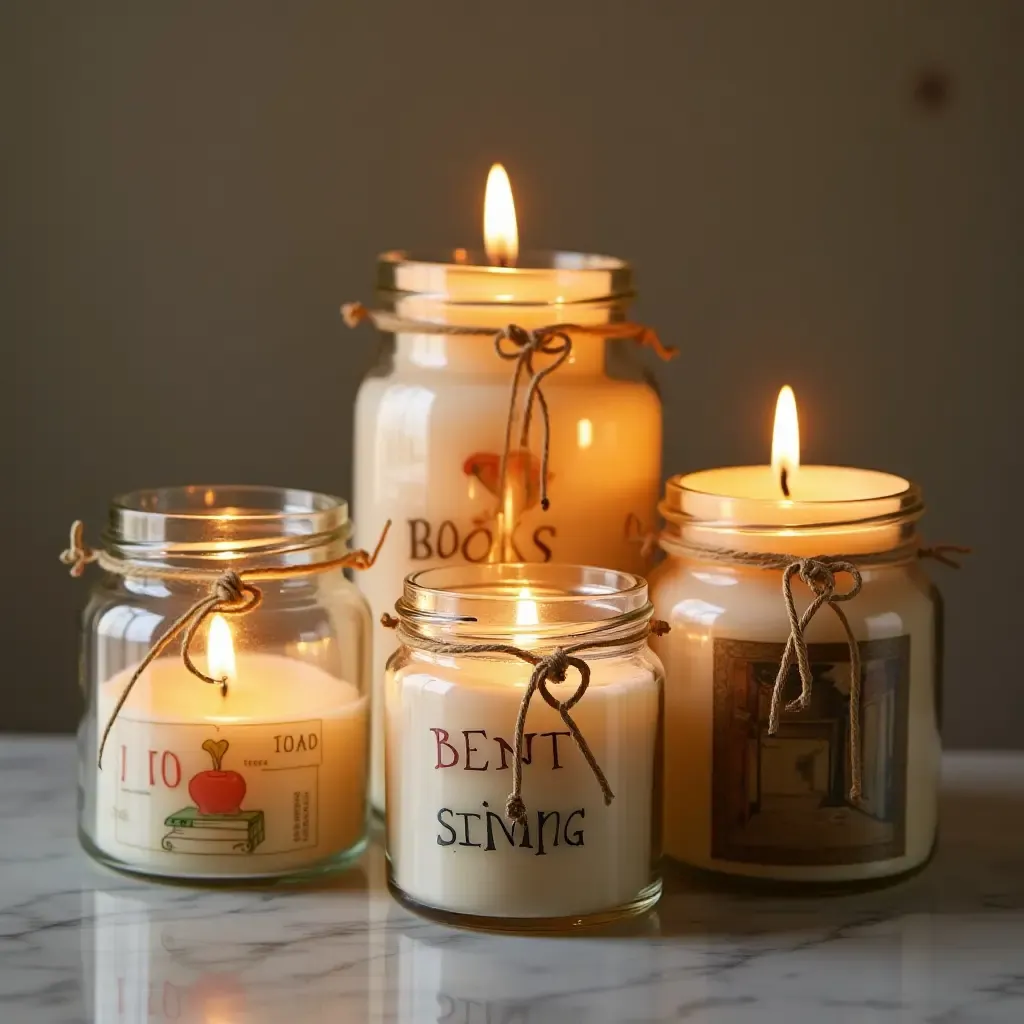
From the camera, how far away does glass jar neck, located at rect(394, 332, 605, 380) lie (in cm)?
93

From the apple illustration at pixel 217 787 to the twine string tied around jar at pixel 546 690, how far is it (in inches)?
5.4

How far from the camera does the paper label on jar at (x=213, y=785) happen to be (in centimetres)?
86

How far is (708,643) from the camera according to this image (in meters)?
0.86

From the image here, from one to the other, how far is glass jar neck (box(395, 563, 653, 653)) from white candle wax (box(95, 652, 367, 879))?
88 millimetres

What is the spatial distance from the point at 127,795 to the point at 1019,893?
45 centimetres

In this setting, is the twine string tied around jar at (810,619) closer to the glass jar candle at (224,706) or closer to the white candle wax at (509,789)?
the white candle wax at (509,789)

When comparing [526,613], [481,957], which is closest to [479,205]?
[526,613]

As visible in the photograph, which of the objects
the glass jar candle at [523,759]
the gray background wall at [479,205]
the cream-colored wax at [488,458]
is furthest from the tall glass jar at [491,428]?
the gray background wall at [479,205]

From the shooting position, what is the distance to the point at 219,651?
874 mm

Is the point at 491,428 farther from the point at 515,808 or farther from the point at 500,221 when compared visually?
the point at 515,808

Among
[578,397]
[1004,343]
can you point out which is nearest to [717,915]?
[578,397]

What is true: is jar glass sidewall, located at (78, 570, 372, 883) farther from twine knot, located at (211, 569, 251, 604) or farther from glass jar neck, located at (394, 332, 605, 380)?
glass jar neck, located at (394, 332, 605, 380)

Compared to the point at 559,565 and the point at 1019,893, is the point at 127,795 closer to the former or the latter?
the point at 559,565

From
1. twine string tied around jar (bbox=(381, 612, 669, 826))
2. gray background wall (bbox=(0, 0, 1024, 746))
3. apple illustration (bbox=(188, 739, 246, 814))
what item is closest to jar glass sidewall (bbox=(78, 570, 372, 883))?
apple illustration (bbox=(188, 739, 246, 814))
